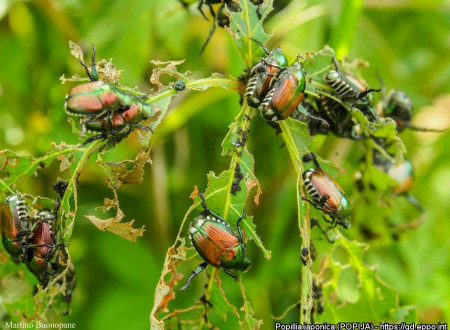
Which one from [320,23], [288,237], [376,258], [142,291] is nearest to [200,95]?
[320,23]

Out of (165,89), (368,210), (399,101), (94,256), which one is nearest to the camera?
(165,89)

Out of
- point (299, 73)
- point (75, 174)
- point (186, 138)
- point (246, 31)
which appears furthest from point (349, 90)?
point (186, 138)

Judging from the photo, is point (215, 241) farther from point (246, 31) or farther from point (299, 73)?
point (246, 31)

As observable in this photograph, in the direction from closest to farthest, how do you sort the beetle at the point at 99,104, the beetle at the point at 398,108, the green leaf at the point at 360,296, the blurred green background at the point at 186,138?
1. the beetle at the point at 99,104
2. the green leaf at the point at 360,296
3. the beetle at the point at 398,108
4. the blurred green background at the point at 186,138

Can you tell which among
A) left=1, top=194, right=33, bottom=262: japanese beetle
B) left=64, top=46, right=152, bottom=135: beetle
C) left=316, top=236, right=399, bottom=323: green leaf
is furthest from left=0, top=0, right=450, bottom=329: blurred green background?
left=64, top=46, right=152, bottom=135: beetle

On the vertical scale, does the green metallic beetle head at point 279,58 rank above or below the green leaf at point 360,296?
above

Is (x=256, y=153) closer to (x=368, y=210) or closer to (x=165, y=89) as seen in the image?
(x=368, y=210)

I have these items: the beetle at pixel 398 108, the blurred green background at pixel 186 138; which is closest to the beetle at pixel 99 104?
the blurred green background at pixel 186 138

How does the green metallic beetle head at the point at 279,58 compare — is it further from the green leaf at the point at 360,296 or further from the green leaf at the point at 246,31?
the green leaf at the point at 360,296
